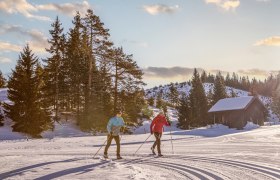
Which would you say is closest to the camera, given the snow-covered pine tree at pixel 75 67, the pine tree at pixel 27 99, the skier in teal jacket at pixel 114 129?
the skier in teal jacket at pixel 114 129

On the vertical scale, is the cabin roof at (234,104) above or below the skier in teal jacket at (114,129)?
above

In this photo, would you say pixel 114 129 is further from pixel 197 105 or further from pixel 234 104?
pixel 197 105

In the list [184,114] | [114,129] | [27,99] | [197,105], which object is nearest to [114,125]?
[114,129]

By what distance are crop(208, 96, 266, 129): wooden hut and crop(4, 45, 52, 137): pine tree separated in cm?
3095

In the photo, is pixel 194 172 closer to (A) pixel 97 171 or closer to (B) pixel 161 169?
(B) pixel 161 169

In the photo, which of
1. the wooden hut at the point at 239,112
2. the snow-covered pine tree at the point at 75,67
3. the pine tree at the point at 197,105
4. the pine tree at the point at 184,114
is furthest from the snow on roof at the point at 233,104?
the snow-covered pine tree at the point at 75,67

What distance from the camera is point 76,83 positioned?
5606 centimetres

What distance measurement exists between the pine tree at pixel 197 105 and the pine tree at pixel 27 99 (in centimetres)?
4105

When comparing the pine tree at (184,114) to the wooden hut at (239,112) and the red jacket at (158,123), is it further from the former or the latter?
the red jacket at (158,123)

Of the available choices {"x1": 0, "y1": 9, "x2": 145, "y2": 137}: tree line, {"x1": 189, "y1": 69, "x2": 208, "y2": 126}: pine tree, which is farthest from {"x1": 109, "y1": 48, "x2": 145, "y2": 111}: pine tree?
{"x1": 189, "y1": 69, "x2": 208, "y2": 126}: pine tree

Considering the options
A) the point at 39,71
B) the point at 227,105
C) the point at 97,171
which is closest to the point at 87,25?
the point at 39,71

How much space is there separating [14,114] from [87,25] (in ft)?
51.3

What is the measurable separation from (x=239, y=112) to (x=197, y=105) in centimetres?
2226

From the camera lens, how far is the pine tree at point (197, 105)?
75.4 metres
